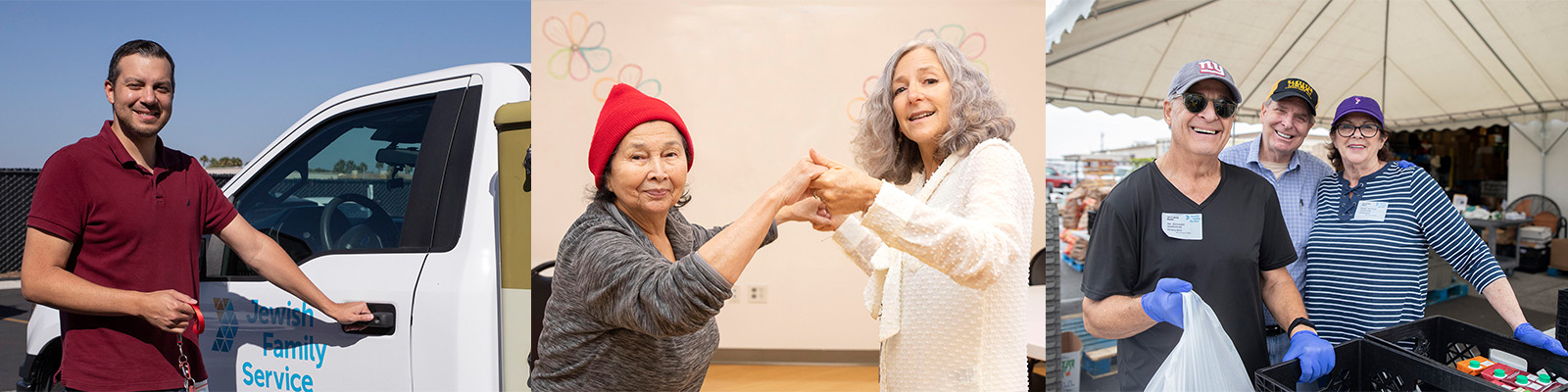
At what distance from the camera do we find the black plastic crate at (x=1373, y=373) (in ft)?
4.32

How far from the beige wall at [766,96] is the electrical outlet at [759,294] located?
0.05 feet

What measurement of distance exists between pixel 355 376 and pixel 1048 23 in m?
2.05

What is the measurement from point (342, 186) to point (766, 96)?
1.17 metres

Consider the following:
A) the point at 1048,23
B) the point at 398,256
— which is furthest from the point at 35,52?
the point at 1048,23

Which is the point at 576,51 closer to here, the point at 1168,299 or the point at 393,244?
the point at 393,244

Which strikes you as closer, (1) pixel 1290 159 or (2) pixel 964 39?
(1) pixel 1290 159

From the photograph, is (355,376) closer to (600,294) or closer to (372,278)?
(372,278)

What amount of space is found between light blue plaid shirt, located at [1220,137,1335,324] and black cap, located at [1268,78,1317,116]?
0.09 m

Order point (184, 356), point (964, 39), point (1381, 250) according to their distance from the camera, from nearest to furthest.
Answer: point (1381, 250), point (184, 356), point (964, 39)

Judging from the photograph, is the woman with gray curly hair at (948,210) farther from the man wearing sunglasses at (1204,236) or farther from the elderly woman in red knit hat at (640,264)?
the man wearing sunglasses at (1204,236)

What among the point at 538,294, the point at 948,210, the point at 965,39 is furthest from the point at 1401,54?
the point at 538,294

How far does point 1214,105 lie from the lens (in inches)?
61.7

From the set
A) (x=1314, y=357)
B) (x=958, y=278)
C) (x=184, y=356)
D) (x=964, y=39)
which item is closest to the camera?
(x=958, y=278)

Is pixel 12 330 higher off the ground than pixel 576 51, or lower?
lower
